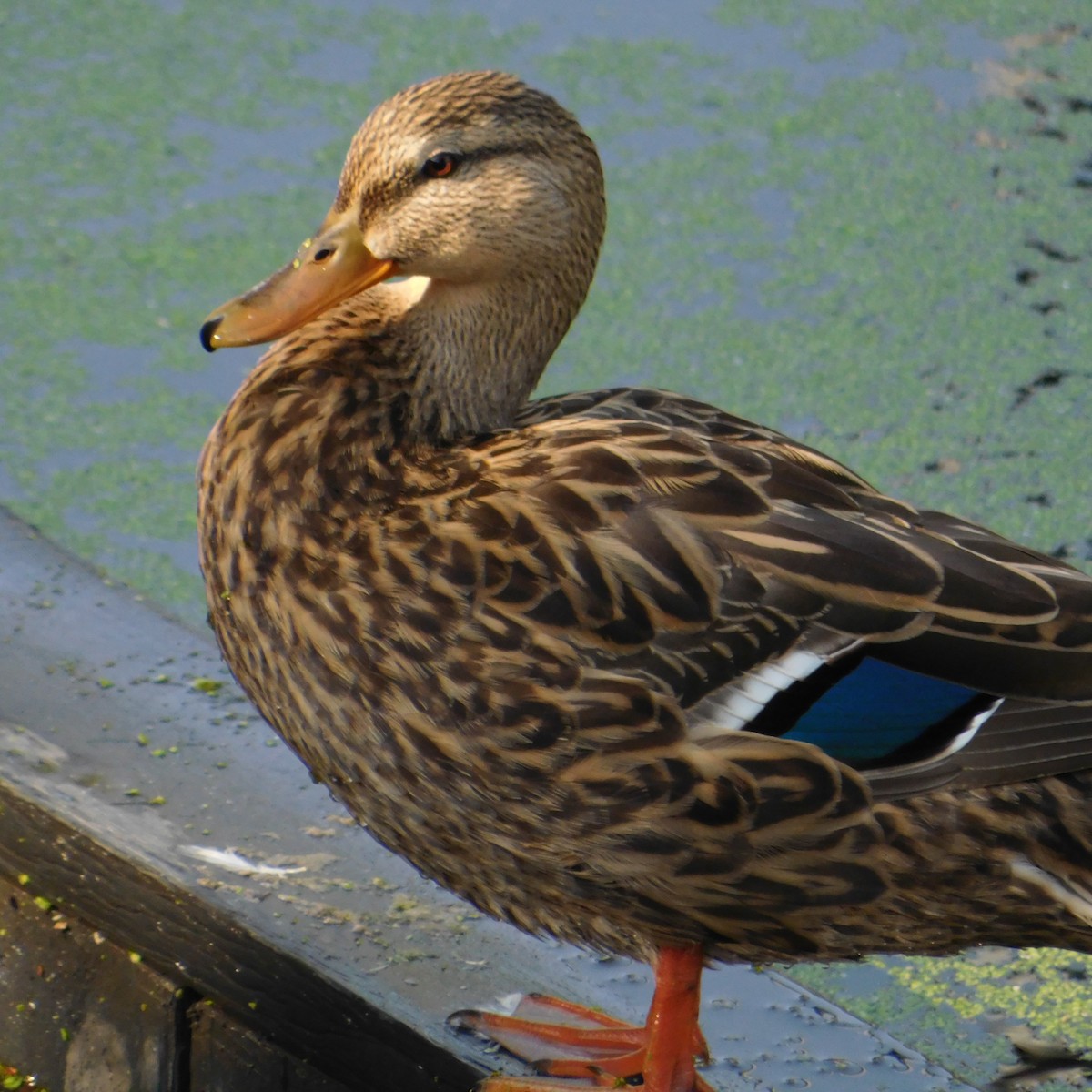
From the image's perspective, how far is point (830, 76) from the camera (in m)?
4.71

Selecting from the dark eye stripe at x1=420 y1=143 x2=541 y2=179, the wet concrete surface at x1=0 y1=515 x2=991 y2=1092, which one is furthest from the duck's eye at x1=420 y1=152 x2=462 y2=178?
the wet concrete surface at x1=0 y1=515 x2=991 y2=1092

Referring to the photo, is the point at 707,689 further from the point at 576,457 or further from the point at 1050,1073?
the point at 1050,1073

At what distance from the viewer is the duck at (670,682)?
1819 millimetres

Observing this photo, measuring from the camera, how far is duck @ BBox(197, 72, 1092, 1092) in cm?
182

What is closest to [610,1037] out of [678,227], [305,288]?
[305,288]

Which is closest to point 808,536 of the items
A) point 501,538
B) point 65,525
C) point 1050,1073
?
point 501,538

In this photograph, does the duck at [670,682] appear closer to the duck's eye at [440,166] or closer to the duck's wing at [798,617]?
the duck's wing at [798,617]

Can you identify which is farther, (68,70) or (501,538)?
(68,70)

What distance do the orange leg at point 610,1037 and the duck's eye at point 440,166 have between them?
89cm

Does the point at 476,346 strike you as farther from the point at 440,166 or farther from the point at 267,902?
the point at 267,902

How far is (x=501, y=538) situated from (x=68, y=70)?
3.29 m

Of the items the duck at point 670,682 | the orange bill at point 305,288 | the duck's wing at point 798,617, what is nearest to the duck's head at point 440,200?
the orange bill at point 305,288

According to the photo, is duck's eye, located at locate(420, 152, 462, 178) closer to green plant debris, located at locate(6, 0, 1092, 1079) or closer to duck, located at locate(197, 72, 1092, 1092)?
duck, located at locate(197, 72, 1092, 1092)

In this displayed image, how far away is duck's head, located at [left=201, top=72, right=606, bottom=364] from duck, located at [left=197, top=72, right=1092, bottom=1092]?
15 centimetres
